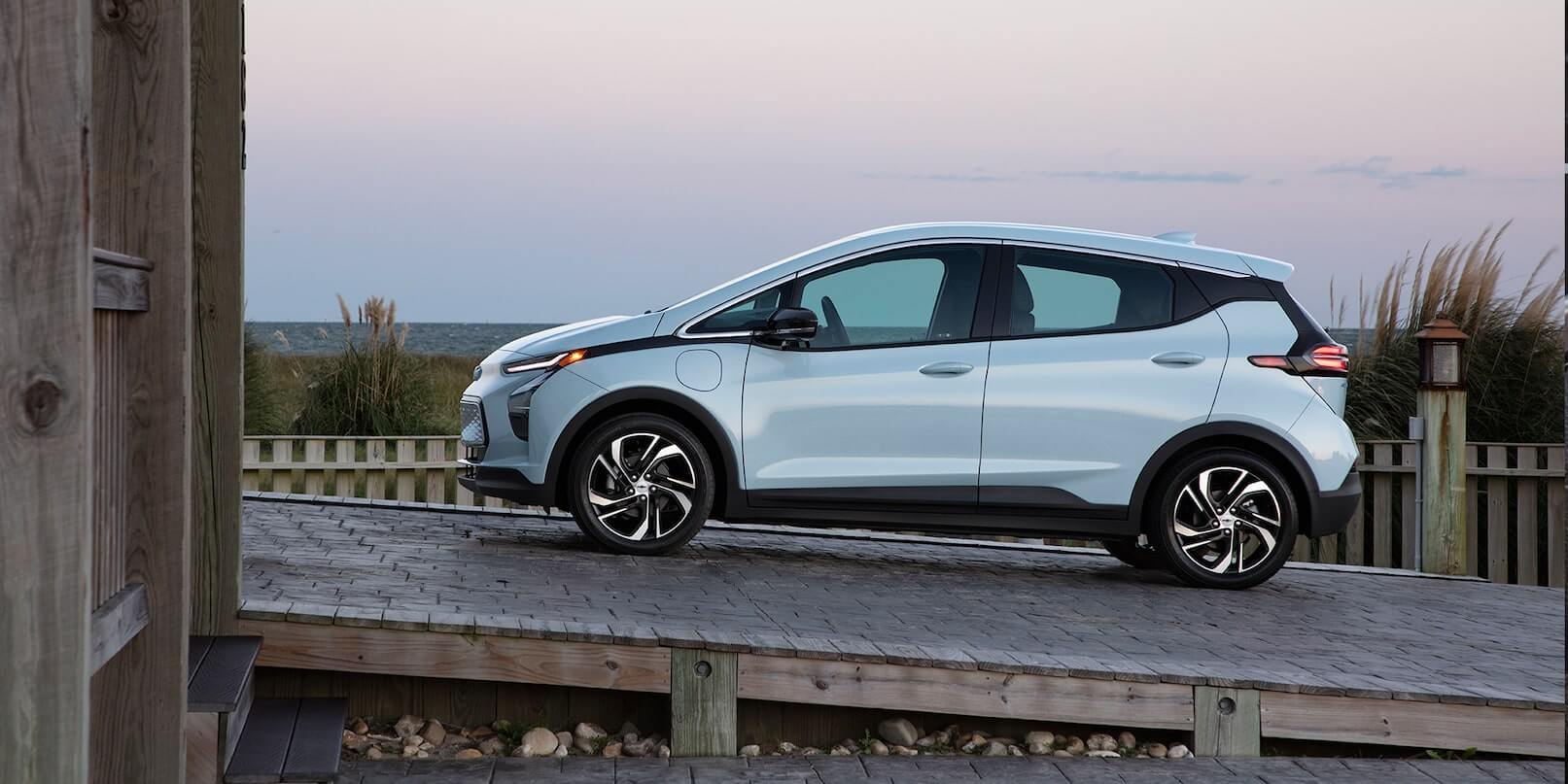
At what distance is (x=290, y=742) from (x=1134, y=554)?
5.53 metres

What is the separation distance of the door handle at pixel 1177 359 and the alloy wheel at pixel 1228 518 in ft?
1.89

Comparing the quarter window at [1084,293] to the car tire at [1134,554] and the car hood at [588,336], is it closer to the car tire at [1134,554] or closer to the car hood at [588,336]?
the car tire at [1134,554]

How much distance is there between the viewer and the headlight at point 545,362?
7.50m

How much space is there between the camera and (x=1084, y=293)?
761 cm

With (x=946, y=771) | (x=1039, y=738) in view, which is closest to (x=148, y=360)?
(x=946, y=771)

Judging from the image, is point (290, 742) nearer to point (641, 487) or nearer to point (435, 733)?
point (435, 733)

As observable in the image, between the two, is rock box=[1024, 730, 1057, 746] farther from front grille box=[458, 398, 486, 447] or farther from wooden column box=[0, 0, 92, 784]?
front grille box=[458, 398, 486, 447]

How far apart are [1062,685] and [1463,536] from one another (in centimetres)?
563

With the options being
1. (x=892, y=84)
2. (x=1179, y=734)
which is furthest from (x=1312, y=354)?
(x=892, y=84)

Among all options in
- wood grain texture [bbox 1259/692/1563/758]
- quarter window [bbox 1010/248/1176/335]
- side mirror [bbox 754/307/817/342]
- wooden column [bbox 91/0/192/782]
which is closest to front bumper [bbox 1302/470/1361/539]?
quarter window [bbox 1010/248/1176/335]

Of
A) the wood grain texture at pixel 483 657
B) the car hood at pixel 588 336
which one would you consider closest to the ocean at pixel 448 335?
the car hood at pixel 588 336

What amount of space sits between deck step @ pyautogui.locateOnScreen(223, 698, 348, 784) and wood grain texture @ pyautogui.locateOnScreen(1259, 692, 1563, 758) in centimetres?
298

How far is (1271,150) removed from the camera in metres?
21.8

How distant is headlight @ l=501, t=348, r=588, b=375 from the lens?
7500 millimetres
